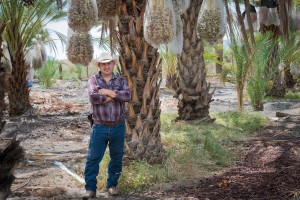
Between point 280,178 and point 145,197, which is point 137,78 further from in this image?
point 280,178

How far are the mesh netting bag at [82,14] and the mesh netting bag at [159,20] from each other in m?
0.38

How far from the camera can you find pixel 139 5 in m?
4.89

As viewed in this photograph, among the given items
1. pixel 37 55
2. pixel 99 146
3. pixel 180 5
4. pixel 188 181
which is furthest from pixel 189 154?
pixel 37 55

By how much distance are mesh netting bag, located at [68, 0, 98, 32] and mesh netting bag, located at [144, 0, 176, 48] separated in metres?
0.38

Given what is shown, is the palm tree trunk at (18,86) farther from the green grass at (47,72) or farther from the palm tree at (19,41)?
A: the green grass at (47,72)

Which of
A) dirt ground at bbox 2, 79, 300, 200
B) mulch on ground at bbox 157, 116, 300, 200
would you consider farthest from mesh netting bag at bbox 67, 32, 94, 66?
mulch on ground at bbox 157, 116, 300, 200

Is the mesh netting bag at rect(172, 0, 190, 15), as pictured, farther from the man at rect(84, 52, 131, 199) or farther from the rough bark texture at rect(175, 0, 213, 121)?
the rough bark texture at rect(175, 0, 213, 121)

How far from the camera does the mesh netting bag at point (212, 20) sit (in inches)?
136

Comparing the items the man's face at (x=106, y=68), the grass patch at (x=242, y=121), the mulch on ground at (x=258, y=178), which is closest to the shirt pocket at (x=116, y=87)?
the man's face at (x=106, y=68)

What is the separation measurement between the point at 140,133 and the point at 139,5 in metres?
1.37

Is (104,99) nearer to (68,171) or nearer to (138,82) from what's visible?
(138,82)

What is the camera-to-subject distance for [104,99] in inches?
157

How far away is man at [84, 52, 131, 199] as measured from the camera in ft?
13.1

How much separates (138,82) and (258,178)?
159cm
